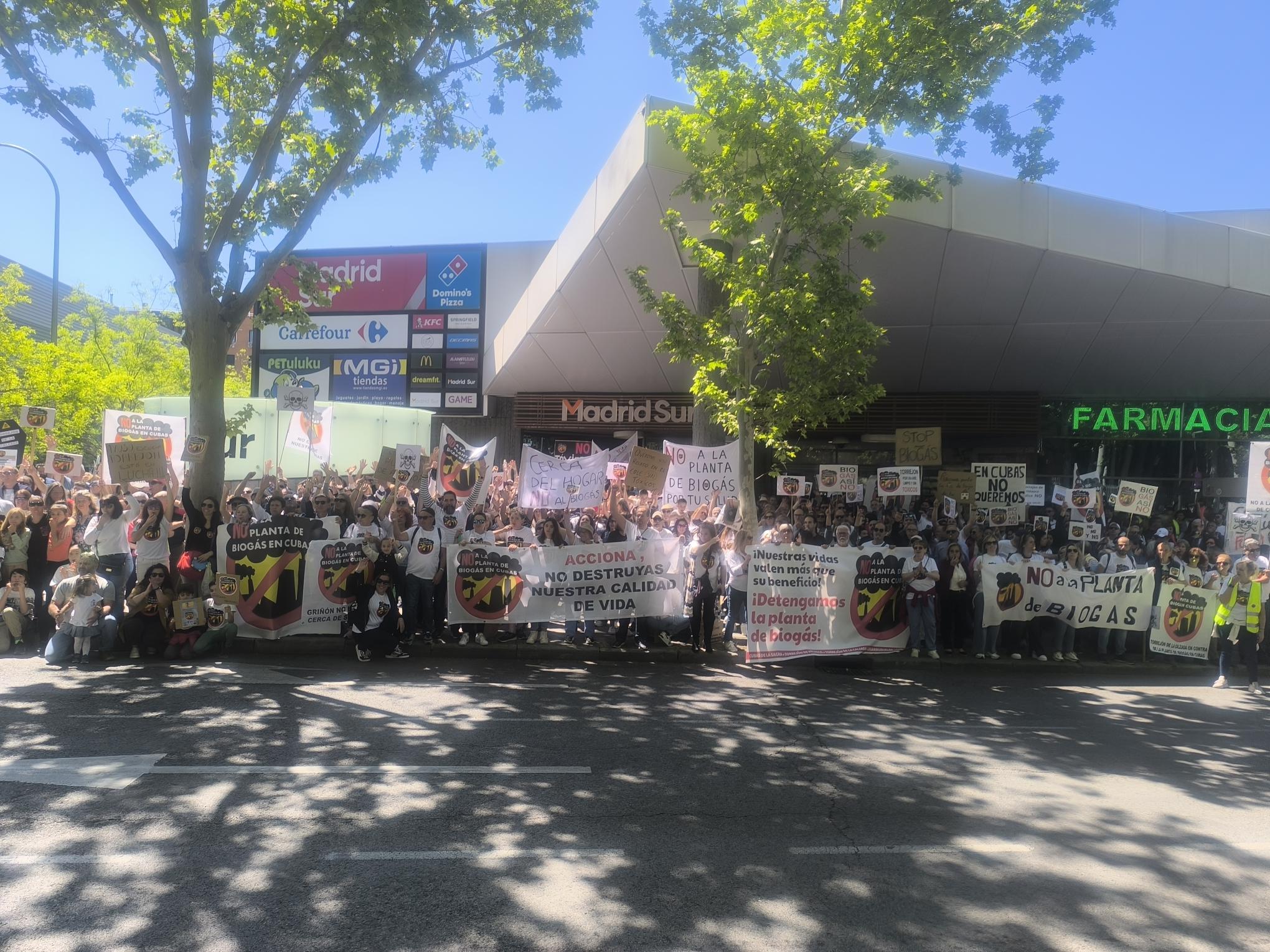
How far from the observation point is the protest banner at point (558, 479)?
1438cm

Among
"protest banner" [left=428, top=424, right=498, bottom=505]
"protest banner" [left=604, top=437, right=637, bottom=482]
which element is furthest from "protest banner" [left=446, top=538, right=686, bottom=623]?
"protest banner" [left=604, top=437, right=637, bottom=482]

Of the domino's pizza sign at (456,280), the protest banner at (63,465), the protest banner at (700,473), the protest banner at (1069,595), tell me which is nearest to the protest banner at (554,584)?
the protest banner at (700,473)

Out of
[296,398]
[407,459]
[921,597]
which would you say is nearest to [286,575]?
[407,459]

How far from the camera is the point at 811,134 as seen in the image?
1116 centimetres

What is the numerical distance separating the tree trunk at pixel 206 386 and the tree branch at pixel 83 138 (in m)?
0.70

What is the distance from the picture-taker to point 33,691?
8133 mm

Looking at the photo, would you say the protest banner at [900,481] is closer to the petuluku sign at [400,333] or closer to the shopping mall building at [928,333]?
the shopping mall building at [928,333]

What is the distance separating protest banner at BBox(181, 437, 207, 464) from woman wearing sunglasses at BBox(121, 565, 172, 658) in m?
1.78

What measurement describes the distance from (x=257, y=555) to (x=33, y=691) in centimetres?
300

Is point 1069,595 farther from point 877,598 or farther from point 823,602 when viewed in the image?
point 823,602

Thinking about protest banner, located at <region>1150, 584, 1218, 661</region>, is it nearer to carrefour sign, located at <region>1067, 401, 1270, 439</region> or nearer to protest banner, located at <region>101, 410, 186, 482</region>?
carrefour sign, located at <region>1067, 401, 1270, 439</region>

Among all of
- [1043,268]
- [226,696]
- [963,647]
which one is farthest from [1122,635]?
[226,696]

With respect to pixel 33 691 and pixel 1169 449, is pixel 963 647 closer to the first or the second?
pixel 33 691

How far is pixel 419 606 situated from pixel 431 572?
49cm
